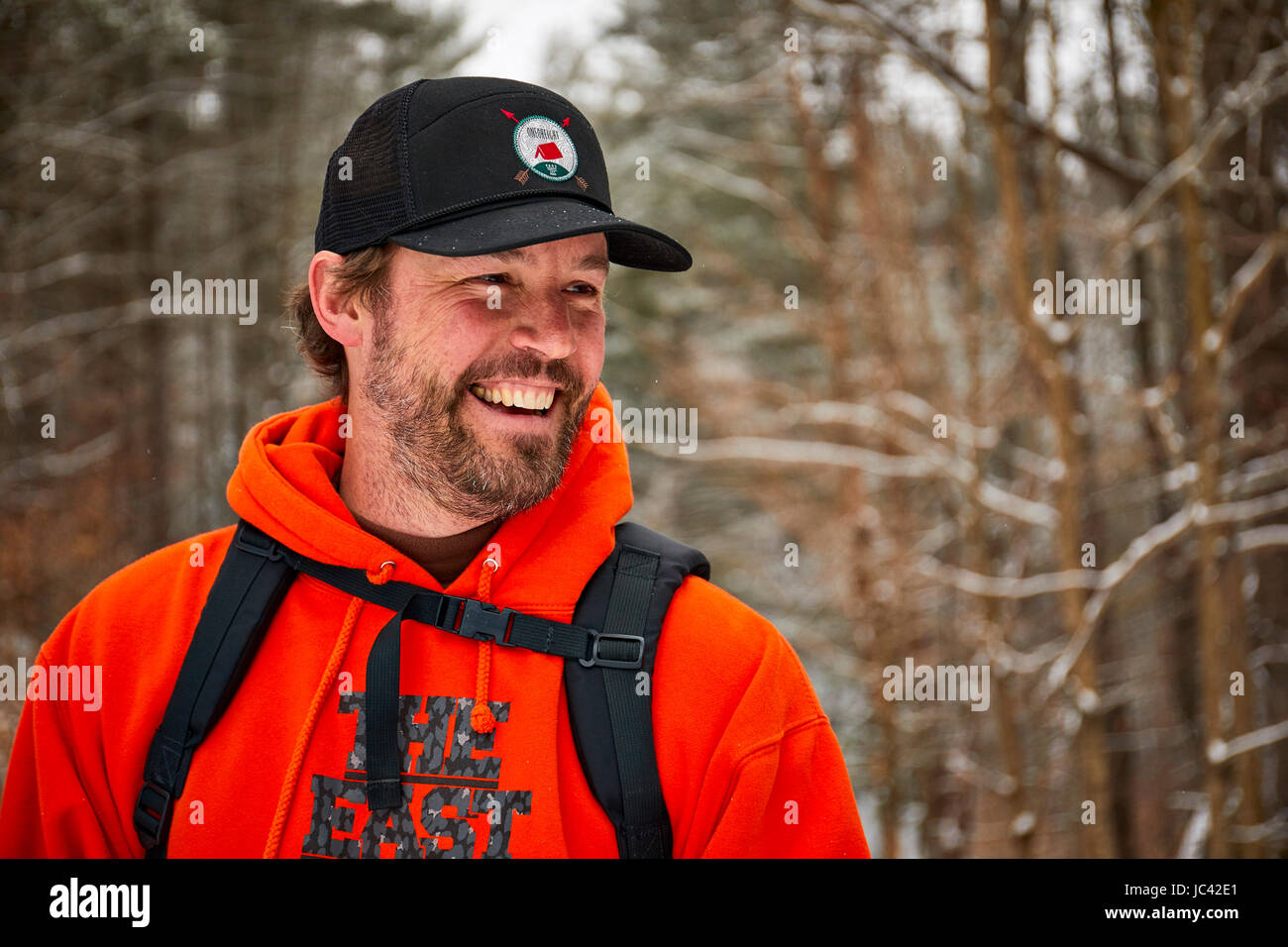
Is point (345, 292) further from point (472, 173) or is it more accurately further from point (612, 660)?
point (612, 660)

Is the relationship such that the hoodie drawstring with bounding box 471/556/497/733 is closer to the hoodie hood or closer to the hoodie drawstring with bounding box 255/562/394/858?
the hoodie hood

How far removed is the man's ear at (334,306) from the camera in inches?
58.7

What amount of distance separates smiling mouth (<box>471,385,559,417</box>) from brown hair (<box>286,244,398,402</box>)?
0.71 feet

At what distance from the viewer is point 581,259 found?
4.61 feet

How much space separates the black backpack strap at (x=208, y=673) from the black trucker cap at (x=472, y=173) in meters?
0.50

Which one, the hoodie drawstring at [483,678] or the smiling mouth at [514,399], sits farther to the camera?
the smiling mouth at [514,399]

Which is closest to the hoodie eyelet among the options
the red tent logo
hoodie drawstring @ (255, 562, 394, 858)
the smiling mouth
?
hoodie drawstring @ (255, 562, 394, 858)

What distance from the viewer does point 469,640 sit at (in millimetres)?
1369

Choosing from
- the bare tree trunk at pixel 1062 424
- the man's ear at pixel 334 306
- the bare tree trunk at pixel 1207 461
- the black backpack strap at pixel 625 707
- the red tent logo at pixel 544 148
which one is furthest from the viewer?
the bare tree trunk at pixel 1062 424

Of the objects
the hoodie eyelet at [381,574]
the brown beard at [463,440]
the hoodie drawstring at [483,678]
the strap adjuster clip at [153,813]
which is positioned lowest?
the strap adjuster clip at [153,813]

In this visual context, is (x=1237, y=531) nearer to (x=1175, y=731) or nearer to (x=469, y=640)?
(x=1175, y=731)

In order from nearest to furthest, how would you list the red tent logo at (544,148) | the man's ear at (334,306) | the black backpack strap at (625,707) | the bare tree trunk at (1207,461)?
the black backpack strap at (625,707)
the red tent logo at (544,148)
the man's ear at (334,306)
the bare tree trunk at (1207,461)

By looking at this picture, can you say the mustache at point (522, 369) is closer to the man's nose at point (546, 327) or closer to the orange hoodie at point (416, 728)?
the man's nose at point (546, 327)

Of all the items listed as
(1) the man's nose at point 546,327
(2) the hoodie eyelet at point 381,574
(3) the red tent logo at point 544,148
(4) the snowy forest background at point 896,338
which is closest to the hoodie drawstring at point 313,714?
(2) the hoodie eyelet at point 381,574
